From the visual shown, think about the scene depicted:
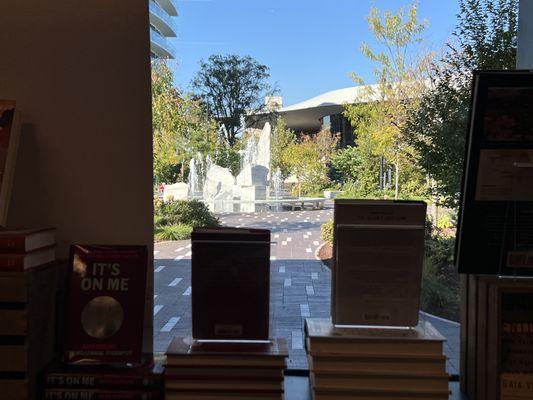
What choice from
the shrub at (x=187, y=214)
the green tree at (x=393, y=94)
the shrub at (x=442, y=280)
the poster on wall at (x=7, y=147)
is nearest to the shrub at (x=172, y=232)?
the shrub at (x=187, y=214)

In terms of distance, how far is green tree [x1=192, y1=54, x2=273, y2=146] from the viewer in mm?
2289

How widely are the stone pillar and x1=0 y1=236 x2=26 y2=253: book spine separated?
2.09 m

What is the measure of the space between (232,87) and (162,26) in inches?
18.6

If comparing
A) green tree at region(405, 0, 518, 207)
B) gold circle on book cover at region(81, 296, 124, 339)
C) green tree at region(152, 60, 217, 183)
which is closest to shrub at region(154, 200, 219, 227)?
green tree at region(152, 60, 217, 183)

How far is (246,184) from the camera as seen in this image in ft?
9.68

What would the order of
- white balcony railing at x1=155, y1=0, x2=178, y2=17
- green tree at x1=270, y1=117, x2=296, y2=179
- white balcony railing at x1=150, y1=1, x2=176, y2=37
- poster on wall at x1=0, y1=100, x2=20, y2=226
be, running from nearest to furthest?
1. poster on wall at x1=0, y1=100, x2=20, y2=226
2. white balcony railing at x1=150, y1=1, x2=176, y2=37
3. white balcony railing at x1=155, y1=0, x2=178, y2=17
4. green tree at x1=270, y1=117, x2=296, y2=179

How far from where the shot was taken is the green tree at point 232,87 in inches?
90.1

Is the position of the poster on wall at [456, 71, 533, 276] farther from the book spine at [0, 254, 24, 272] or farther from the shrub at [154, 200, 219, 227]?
the book spine at [0, 254, 24, 272]

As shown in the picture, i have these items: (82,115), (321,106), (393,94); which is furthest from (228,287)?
(393,94)

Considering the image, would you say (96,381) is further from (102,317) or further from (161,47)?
(161,47)

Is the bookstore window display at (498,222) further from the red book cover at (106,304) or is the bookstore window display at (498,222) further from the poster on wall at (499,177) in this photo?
the red book cover at (106,304)

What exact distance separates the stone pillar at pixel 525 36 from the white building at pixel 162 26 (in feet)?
5.27

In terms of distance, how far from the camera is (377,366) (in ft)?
4.49

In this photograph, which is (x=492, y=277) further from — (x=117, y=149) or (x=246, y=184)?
(x=246, y=184)
